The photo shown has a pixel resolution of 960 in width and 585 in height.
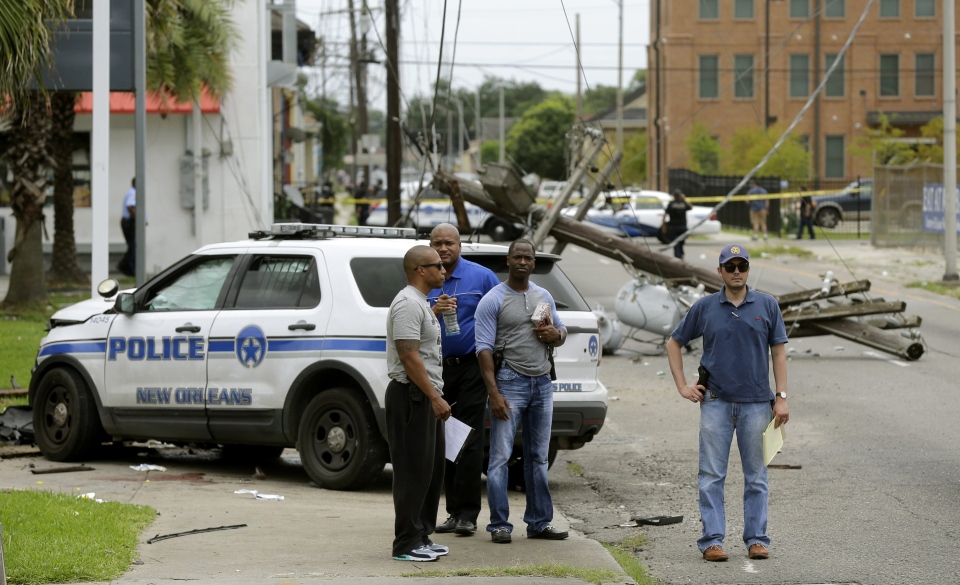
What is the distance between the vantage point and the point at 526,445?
24.6ft

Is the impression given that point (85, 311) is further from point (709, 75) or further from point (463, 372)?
point (709, 75)

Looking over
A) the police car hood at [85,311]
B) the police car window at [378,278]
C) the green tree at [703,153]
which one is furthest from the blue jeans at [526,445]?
the green tree at [703,153]

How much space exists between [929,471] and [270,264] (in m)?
5.02

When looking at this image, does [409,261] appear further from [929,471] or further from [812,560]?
[929,471]

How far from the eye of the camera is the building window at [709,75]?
66.4 m

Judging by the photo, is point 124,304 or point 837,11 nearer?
point 124,304

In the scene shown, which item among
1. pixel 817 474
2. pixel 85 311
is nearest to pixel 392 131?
pixel 85 311

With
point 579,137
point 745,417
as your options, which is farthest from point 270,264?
point 579,137

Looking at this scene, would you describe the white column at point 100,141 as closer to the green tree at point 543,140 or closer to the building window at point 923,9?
the building window at point 923,9

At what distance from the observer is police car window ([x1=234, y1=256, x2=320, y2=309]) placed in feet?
30.3

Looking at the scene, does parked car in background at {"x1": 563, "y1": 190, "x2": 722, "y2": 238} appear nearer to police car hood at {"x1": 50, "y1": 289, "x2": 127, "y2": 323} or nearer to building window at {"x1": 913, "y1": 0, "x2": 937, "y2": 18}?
building window at {"x1": 913, "y1": 0, "x2": 937, "y2": 18}

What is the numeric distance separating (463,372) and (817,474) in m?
3.52

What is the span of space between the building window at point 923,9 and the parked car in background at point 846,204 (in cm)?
1922

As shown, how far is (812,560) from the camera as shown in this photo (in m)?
7.03
